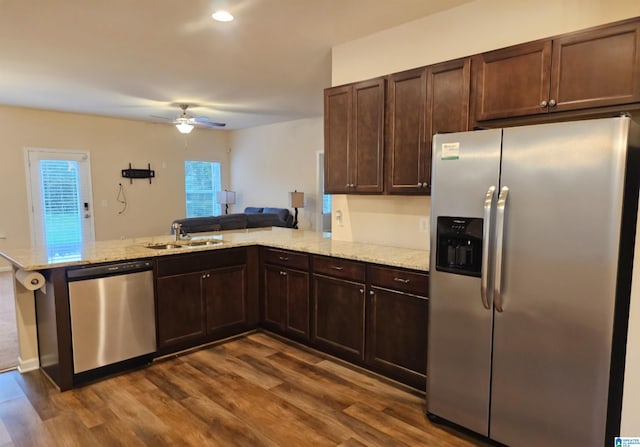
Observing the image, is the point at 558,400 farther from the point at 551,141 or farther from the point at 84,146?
the point at 84,146

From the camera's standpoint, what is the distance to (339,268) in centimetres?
310

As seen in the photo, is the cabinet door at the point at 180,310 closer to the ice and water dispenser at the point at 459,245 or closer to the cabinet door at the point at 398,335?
the cabinet door at the point at 398,335

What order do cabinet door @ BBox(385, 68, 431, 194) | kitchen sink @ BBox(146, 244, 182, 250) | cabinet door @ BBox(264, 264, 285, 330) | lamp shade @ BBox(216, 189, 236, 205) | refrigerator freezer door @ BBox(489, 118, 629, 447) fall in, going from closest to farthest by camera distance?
refrigerator freezer door @ BBox(489, 118, 629, 447)
cabinet door @ BBox(385, 68, 431, 194)
kitchen sink @ BBox(146, 244, 182, 250)
cabinet door @ BBox(264, 264, 285, 330)
lamp shade @ BBox(216, 189, 236, 205)

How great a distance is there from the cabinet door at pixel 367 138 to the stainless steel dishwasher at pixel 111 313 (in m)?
1.82

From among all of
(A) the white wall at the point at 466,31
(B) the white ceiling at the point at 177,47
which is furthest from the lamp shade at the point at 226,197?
(A) the white wall at the point at 466,31

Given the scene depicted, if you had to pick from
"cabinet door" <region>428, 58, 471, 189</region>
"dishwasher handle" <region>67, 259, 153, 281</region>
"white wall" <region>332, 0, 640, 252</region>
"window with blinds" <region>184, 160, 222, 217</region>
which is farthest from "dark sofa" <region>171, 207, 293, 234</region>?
"cabinet door" <region>428, 58, 471, 189</region>

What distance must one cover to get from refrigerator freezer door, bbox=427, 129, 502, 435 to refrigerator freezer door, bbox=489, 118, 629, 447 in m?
0.08

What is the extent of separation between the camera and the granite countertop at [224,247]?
2.73 meters

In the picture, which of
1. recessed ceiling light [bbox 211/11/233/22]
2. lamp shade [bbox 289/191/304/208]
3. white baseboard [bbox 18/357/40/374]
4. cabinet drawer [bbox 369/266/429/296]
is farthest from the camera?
lamp shade [bbox 289/191/304/208]

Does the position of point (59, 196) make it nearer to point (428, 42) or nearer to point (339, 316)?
point (339, 316)

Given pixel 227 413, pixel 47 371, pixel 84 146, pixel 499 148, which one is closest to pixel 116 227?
pixel 84 146

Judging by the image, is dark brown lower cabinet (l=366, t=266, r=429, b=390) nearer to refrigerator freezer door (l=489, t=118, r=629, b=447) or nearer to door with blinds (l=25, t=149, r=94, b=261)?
refrigerator freezer door (l=489, t=118, r=629, b=447)

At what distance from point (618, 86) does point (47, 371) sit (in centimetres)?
411

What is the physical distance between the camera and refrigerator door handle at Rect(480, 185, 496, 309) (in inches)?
79.9
